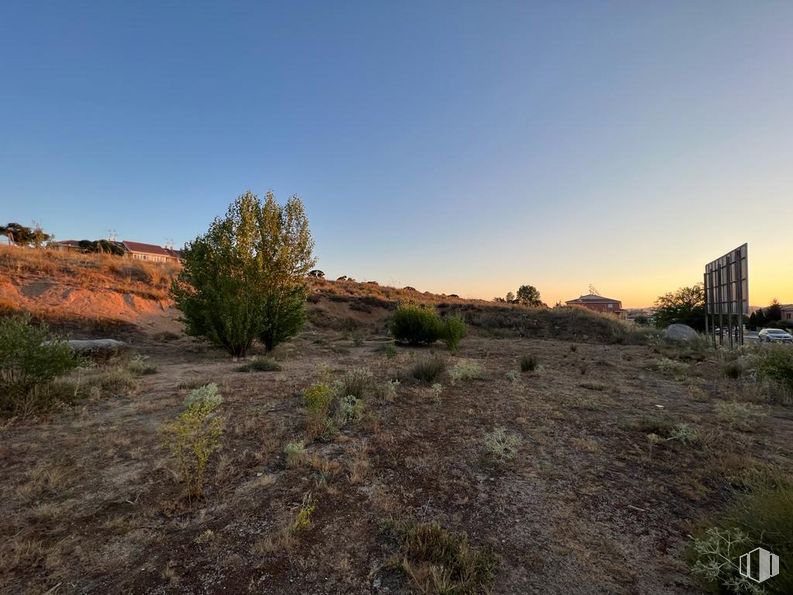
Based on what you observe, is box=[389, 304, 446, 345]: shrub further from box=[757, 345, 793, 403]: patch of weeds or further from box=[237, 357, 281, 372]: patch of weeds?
box=[757, 345, 793, 403]: patch of weeds

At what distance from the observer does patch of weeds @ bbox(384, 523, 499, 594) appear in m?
2.22

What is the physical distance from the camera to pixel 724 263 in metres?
17.0

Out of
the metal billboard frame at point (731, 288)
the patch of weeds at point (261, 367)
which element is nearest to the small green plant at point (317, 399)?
the patch of weeds at point (261, 367)

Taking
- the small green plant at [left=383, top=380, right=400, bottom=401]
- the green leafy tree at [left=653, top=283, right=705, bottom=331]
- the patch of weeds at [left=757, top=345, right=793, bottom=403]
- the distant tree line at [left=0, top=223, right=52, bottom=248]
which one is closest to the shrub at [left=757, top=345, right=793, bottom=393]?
the patch of weeds at [left=757, top=345, right=793, bottom=403]

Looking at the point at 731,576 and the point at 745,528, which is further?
the point at 745,528

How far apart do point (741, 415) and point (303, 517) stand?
662cm

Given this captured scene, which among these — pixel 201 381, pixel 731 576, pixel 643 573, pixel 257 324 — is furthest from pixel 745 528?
pixel 257 324

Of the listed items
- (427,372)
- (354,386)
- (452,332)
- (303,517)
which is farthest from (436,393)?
(452,332)

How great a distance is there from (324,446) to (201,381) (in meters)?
4.80

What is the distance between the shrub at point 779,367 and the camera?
702 cm

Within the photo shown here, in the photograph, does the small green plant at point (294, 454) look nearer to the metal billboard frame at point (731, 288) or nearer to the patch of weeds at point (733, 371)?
the patch of weeds at point (733, 371)

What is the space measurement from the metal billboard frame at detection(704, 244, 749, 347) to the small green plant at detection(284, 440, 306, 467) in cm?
Answer: 1789

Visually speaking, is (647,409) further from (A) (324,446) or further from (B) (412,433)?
(A) (324,446)

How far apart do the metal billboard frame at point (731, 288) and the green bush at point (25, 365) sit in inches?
817
